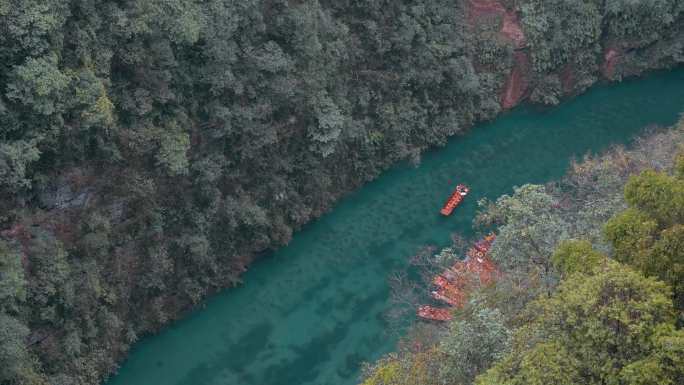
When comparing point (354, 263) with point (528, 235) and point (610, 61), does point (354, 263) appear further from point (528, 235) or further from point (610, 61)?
point (610, 61)

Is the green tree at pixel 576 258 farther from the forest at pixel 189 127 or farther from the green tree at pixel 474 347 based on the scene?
the green tree at pixel 474 347

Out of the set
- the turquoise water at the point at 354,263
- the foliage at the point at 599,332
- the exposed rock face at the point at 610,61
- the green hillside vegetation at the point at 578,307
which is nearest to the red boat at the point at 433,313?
the turquoise water at the point at 354,263

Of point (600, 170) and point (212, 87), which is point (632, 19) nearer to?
point (600, 170)

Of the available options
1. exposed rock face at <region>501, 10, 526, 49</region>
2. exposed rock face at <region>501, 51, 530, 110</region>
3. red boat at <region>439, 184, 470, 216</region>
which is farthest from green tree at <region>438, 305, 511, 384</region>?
exposed rock face at <region>501, 10, 526, 49</region>

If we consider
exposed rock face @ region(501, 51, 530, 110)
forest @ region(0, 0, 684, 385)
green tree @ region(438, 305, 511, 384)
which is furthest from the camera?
exposed rock face @ region(501, 51, 530, 110)

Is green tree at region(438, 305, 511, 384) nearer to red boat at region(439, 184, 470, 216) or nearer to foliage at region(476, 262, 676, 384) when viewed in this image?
foliage at region(476, 262, 676, 384)

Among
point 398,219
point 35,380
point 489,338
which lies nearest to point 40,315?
point 35,380

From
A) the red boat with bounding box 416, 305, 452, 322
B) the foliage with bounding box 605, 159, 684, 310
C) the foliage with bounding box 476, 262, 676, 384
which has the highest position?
the foliage with bounding box 605, 159, 684, 310
